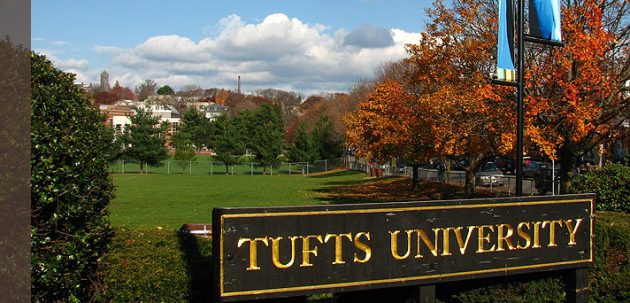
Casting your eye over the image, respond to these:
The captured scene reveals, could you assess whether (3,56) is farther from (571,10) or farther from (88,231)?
(571,10)

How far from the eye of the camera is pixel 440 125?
19641 millimetres

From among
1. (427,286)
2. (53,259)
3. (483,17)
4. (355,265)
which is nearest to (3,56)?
(53,259)

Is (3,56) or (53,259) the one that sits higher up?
(3,56)

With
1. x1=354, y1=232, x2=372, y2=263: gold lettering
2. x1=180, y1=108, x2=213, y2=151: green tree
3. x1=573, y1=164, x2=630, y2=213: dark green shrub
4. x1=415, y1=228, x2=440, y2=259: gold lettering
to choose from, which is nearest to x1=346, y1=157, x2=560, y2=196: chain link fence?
x1=573, y1=164, x2=630, y2=213: dark green shrub

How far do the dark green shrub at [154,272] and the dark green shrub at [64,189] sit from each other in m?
0.23

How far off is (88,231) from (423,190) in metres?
32.1

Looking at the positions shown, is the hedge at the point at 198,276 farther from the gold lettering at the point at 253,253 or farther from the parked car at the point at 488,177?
the parked car at the point at 488,177

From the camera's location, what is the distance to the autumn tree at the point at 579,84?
16.0 meters

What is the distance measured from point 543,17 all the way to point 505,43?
2.94 feet

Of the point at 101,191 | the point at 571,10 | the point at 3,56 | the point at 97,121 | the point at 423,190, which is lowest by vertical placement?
the point at 423,190

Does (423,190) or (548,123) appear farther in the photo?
(423,190)

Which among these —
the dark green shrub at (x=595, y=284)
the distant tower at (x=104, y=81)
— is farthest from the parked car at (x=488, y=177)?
the distant tower at (x=104, y=81)

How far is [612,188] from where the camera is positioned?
992 centimetres

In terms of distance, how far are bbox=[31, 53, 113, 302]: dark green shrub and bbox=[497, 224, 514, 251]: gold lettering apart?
166 inches
